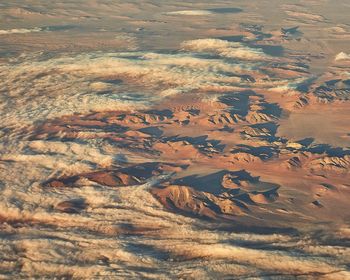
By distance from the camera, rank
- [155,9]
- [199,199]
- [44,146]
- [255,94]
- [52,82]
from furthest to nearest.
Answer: [155,9], [52,82], [255,94], [44,146], [199,199]

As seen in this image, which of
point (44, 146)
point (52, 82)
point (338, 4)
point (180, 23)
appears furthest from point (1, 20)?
point (338, 4)

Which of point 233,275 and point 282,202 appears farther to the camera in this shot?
point 282,202

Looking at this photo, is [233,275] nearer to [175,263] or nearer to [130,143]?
[175,263]

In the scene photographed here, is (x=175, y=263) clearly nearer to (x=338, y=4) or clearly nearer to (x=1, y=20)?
(x=1, y=20)

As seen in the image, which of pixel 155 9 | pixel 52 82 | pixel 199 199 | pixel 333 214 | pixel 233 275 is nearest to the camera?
pixel 233 275

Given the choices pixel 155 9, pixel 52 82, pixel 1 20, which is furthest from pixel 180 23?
pixel 52 82

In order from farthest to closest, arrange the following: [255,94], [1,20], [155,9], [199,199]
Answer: [155,9] → [1,20] → [255,94] → [199,199]
